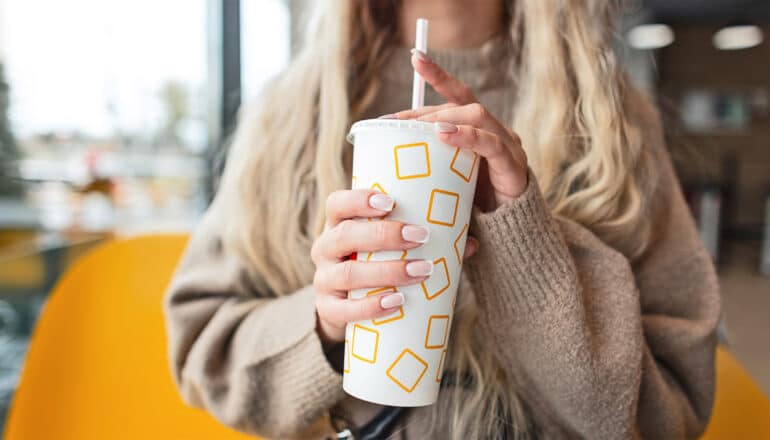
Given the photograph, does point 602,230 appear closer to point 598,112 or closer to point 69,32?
point 598,112

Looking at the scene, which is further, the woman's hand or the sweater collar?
the sweater collar

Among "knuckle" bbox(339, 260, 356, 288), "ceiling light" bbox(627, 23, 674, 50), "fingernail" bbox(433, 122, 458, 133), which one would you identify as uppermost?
"ceiling light" bbox(627, 23, 674, 50)

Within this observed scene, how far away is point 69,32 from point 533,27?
6.86ft

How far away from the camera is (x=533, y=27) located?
1.82ft

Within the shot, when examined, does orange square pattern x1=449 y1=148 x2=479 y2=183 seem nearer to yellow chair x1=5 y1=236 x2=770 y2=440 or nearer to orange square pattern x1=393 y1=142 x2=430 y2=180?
orange square pattern x1=393 y1=142 x2=430 y2=180

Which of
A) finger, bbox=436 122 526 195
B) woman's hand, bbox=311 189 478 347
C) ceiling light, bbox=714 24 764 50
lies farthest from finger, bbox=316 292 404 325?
ceiling light, bbox=714 24 764 50

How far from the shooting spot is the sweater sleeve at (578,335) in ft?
1.44

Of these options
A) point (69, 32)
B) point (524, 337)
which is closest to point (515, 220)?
point (524, 337)

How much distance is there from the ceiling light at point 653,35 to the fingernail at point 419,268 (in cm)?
528

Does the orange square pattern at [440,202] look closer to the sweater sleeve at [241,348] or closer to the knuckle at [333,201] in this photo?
the knuckle at [333,201]

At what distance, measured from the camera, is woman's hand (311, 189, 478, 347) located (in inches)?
14.1

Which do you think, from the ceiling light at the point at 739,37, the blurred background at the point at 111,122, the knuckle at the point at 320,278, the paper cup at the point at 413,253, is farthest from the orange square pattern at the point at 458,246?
the ceiling light at the point at 739,37

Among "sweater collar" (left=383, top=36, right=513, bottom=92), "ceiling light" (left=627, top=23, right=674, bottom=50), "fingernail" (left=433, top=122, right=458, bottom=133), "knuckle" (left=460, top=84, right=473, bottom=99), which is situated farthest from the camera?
"ceiling light" (left=627, top=23, right=674, bottom=50)

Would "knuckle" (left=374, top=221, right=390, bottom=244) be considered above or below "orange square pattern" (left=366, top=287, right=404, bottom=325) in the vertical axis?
above
